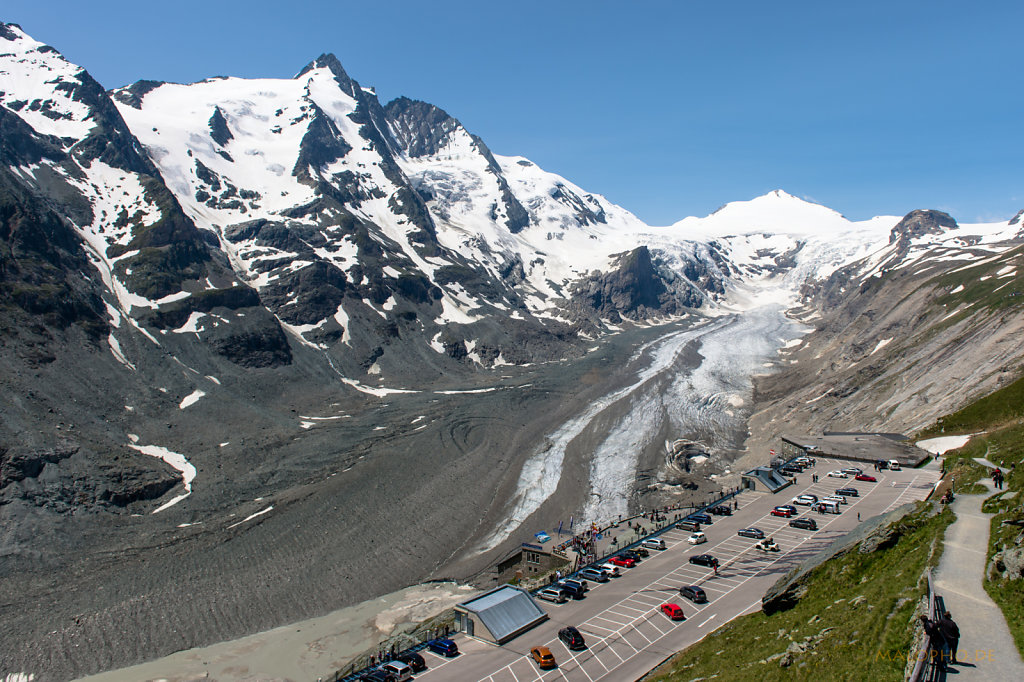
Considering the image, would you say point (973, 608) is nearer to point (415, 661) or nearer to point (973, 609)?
point (973, 609)

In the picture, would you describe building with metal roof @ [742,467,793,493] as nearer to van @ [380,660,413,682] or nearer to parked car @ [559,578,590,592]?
parked car @ [559,578,590,592]

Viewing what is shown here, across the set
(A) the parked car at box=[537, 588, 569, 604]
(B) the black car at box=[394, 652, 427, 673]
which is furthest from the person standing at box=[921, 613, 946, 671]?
(A) the parked car at box=[537, 588, 569, 604]

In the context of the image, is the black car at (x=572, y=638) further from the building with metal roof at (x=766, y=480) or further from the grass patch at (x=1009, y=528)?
the building with metal roof at (x=766, y=480)

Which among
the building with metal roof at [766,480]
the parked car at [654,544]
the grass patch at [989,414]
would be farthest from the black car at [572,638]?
the grass patch at [989,414]

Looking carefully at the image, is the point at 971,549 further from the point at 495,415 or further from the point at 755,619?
the point at 495,415

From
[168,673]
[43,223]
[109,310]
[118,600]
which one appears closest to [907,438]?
[168,673]

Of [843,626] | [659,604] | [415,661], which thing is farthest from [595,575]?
[843,626]
